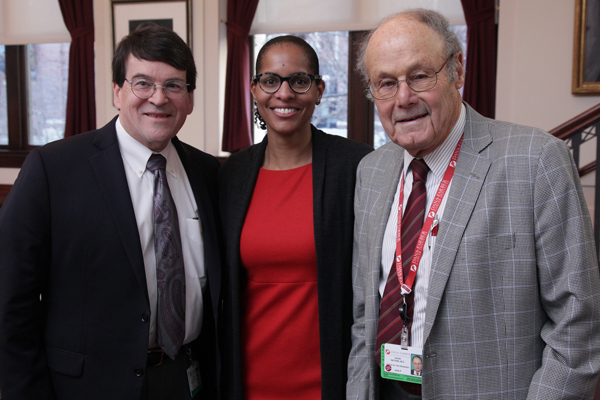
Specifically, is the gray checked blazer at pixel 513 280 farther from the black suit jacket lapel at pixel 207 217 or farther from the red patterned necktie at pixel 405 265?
the black suit jacket lapel at pixel 207 217

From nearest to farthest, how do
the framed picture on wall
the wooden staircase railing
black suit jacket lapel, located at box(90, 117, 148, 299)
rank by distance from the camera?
black suit jacket lapel, located at box(90, 117, 148, 299), the wooden staircase railing, the framed picture on wall

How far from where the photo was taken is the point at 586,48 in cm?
416

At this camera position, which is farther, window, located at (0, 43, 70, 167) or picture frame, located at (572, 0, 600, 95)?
window, located at (0, 43, 70, 167)

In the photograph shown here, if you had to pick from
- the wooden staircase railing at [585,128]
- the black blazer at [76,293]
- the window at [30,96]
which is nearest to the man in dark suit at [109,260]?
the black blazer at [76,293]

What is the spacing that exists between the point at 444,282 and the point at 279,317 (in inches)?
30.2

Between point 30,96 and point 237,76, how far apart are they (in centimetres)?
309

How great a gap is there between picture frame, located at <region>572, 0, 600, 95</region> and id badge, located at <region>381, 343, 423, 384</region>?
3880 mm

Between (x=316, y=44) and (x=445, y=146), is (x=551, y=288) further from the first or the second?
(x=316, y=44)

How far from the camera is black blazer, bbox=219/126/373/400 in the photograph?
1752 millimetres

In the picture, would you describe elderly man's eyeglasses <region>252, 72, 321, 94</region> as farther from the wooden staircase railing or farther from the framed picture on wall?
the framed picture on wall

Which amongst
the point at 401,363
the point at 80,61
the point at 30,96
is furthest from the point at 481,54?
the point at 30,96

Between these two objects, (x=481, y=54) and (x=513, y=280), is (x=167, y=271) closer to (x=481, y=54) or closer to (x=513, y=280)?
(x=513, y=280)

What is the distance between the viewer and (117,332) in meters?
1.55

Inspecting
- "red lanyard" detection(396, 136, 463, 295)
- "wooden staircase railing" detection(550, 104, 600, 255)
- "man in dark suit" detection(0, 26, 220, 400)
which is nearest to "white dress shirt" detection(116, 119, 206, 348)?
"man in dark suit" detection(0, 26, 220, 400)
